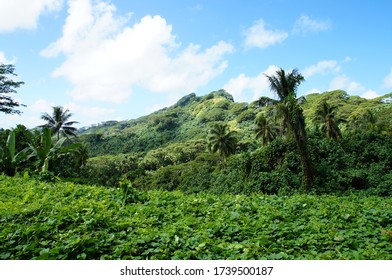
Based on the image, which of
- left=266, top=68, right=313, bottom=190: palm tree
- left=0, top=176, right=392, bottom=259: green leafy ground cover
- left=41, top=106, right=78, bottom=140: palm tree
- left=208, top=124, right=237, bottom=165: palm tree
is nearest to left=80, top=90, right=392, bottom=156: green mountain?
left=208, top=124, right=237, bottom=165: palm tree

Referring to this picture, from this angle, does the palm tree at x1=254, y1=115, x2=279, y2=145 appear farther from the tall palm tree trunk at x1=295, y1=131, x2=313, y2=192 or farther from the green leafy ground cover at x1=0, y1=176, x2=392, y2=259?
the green leafy ground cover at x1=0, y1=176, x2=392, y2=259

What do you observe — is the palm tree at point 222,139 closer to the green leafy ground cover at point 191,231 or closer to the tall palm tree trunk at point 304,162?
the tall palm tree trunk at point 304,162

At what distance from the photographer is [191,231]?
4.96 metres

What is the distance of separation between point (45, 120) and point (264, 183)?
29266 mm

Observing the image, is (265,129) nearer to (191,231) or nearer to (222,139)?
(222,139)

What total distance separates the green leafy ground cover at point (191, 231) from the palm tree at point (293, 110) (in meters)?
12.4

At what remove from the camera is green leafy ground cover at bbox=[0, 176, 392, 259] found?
13.5 feet

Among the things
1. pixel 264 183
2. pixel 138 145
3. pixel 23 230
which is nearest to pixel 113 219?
pixel 23 230

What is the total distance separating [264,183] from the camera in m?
20.0

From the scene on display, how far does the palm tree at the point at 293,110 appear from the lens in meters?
18.8

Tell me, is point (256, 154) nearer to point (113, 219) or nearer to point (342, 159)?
point (342, 159)

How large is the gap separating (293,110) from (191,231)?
15.5m

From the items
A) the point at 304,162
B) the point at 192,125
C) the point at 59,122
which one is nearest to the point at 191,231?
the point at 304,162

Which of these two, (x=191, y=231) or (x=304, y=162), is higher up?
(x=304, y=162)
